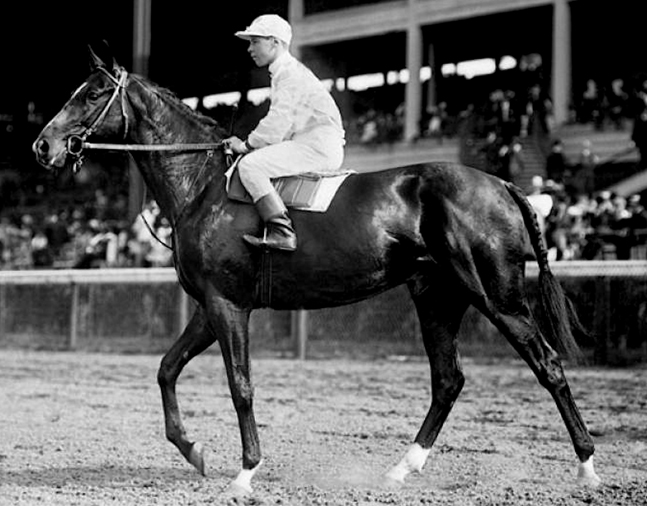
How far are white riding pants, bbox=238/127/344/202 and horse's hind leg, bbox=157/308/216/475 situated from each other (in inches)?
33.5

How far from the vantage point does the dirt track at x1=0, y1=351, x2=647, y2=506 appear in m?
5.37

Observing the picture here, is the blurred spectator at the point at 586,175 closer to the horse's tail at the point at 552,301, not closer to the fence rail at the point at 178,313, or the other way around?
the fence rail at the point at 178,313

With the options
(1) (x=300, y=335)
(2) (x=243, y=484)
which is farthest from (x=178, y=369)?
(1) (x=300, y=335)

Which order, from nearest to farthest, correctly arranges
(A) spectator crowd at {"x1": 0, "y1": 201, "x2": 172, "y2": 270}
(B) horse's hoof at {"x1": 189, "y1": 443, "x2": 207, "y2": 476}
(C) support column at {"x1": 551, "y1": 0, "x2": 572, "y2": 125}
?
(B) horse's hoof at {"x1": 189, "y1": 443, "x2": 207, "y2": 476} → (A) spectator crowd at {"x1": 0, "y1": 201, "x2": 172, "y2": 270} → (C) support column at {"x1": 551, "y1": 0, "x2": 572, "y2": 125}

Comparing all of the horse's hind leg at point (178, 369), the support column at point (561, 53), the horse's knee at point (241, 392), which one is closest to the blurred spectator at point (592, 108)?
the support column at point (561, 53)

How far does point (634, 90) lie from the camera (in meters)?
20.4

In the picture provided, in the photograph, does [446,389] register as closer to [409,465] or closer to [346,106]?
[409,465]

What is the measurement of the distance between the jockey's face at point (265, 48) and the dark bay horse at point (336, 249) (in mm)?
613

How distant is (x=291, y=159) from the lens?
5758mm

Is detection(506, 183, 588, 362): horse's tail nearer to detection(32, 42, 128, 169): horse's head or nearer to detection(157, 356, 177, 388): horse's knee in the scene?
detection(157, 356, 177, 388): horse's knee

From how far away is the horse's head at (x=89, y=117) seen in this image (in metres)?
5.84

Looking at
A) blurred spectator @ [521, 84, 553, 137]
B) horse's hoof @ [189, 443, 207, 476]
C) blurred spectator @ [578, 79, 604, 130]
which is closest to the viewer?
horse's hoof @ [189, 443, 207, 476]

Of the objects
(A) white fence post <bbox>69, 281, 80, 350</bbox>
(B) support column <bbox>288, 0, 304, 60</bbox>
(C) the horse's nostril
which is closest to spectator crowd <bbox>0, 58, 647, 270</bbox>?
(B) support column <bbox>288, 0, 304, 60</bbox>

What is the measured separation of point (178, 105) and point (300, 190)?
0.99 meters
